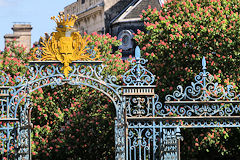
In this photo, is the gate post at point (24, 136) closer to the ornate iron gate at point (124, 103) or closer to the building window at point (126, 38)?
the ornate iron gate at point (124, 103)

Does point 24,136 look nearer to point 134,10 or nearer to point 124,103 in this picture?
point 124,103

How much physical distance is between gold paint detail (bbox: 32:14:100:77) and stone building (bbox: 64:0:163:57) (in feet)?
77.2

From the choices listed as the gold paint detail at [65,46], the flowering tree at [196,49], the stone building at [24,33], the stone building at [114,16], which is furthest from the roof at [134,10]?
the gold paint detail at [65,46]

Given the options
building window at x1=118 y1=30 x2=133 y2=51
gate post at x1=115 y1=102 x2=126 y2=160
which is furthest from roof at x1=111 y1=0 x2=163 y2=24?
gate post at x1=115 y1=102 x2=126 y2=160

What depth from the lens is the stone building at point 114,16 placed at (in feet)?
126

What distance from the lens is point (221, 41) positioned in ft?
58.1

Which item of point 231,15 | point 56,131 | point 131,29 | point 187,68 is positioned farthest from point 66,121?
point 131,29

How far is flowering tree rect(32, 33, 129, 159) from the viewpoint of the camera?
19453mm

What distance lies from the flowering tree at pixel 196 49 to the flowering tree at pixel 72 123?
2039mm

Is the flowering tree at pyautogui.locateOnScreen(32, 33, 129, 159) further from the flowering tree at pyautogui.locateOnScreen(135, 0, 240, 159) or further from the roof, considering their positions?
the roof

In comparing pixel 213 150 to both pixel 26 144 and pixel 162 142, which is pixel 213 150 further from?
pixel 26 144

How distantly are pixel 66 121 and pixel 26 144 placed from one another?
24.1ft

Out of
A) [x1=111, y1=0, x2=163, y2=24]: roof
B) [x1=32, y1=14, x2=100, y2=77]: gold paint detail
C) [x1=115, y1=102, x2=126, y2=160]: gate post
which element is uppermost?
[x1=111, y1=0, x2=163, y2=24]: roof

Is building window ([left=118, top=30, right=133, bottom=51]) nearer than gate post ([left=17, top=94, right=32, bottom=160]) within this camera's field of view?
No
